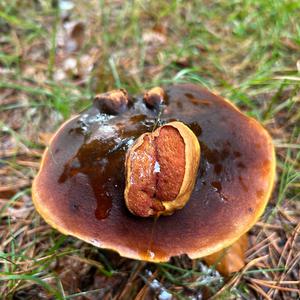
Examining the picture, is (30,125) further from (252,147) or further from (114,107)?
(252,147)

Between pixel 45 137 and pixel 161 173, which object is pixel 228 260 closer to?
pixel 161 173

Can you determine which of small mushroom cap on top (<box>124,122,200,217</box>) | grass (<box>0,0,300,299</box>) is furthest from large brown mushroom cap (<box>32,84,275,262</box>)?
grass (<box>0,0,300,299</box>)

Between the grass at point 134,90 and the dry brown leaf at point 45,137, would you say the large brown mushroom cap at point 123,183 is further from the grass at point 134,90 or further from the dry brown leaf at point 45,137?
the dry brown leaf at point 45,137

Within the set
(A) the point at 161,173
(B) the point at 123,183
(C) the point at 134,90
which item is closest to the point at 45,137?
(C) the point at 134,90

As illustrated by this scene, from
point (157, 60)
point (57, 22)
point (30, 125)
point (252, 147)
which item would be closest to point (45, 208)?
point (252, 147)

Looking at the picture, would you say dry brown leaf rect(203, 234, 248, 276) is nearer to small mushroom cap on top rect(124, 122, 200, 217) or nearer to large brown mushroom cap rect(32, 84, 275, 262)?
large brown mushroom cap rect(32, 84, 275, 262)

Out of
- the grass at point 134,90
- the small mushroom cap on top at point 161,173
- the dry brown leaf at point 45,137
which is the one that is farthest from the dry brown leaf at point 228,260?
the dry brown leaf at point 45,137
